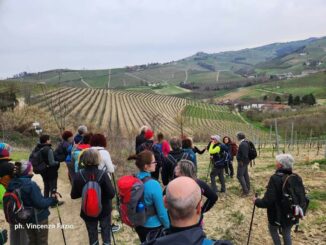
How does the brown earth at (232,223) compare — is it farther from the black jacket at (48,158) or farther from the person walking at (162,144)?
the person walking at (162,144)

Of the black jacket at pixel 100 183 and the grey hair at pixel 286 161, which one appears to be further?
the grey hair at pixel 286 161

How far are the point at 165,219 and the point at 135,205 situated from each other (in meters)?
0.41

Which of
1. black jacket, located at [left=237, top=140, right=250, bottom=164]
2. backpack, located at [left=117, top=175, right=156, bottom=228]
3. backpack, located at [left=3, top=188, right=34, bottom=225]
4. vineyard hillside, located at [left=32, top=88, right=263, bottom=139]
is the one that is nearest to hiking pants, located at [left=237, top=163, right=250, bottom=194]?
black jacket, located at [left=237, top=140, right=250, bottom=164]

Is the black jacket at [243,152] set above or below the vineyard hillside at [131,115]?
above

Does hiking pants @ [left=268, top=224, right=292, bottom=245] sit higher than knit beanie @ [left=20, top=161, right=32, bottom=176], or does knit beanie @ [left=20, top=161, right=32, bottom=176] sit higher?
knit beanie @ [left=20, top=161, right=32, bottom=176]

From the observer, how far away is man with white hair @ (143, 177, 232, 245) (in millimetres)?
2393

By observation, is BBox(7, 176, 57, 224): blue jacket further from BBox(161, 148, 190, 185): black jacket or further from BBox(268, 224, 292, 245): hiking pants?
BBox(268, 224, 292, 245): hiking pants

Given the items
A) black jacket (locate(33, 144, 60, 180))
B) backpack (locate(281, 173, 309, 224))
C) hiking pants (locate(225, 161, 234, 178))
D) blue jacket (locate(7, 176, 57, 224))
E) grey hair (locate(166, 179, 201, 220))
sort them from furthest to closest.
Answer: hiking pants (locate(225, 161, 234, 178)) < black jacket (locate(33, 144, 60, 180)) < backpack (locate(281, 173, 309, 224)) < blue jacket (locate(7, 176, 57, 224)) < grey hair (locate(166, 179, 201, 220))

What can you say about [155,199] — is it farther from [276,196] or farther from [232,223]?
[232,223]

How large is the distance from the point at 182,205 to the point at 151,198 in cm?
210

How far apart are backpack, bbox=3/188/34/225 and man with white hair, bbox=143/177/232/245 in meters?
3.09

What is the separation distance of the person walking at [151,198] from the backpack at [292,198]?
181 cm

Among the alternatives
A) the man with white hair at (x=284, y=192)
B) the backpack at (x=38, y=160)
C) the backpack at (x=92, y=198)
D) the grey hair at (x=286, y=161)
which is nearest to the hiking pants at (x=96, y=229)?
the backpack at (x=92, y=198)

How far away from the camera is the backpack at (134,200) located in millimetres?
4523
